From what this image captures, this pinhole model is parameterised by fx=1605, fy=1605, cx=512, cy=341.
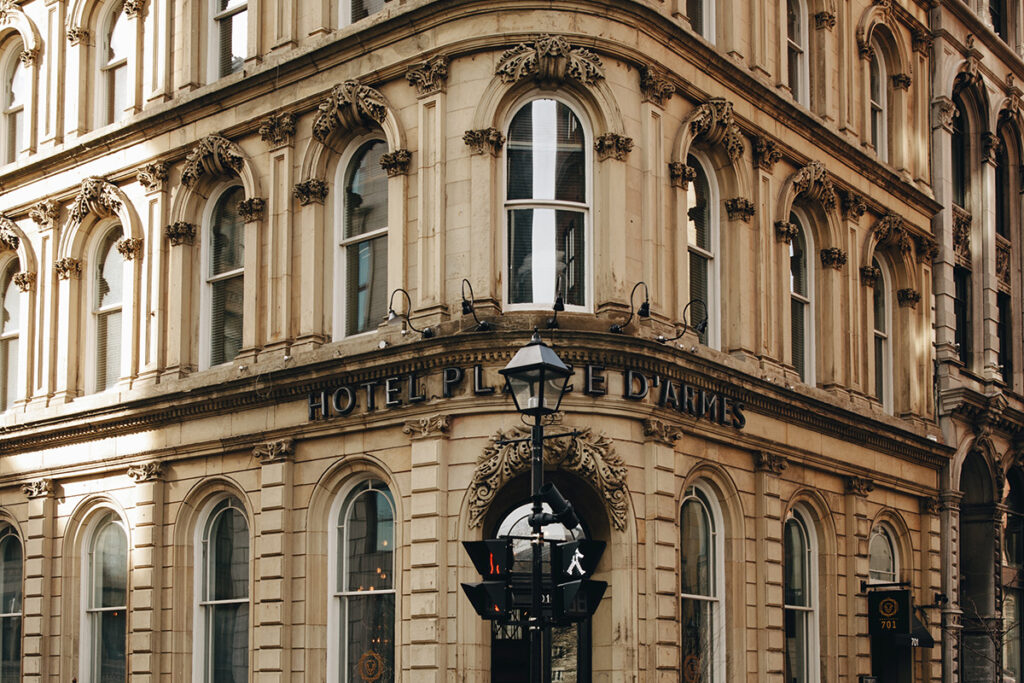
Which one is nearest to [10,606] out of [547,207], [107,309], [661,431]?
[107,309]

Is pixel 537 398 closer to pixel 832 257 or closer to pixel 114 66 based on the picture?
pixel 832 257

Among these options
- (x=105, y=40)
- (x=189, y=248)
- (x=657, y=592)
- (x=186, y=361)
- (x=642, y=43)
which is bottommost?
(x=657, y=592)

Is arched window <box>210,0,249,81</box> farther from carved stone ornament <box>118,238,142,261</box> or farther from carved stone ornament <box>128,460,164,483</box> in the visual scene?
carved stone ornament <box>128,460,164,483</box>

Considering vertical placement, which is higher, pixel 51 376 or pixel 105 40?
pixel 105 40

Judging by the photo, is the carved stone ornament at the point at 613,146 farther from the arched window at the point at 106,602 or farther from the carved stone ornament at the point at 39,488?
the carved stone ornament at the point at 39,488

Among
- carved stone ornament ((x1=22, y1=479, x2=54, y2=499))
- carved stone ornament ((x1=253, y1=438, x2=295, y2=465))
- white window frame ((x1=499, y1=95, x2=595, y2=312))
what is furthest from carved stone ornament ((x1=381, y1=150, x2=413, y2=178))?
carved stone ornament ((x1=22, y1=479, x2=54, y2=499))

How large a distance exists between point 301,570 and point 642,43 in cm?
1050

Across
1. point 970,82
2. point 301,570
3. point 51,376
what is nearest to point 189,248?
point 51,376

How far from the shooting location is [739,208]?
1137 inches

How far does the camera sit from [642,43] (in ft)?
86.4

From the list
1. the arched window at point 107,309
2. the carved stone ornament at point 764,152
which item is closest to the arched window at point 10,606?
the arched window at point 107,309

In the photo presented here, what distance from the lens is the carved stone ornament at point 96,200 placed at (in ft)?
105

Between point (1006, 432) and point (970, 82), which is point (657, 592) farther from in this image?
point (970, 82)

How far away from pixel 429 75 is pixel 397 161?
4.93ft
